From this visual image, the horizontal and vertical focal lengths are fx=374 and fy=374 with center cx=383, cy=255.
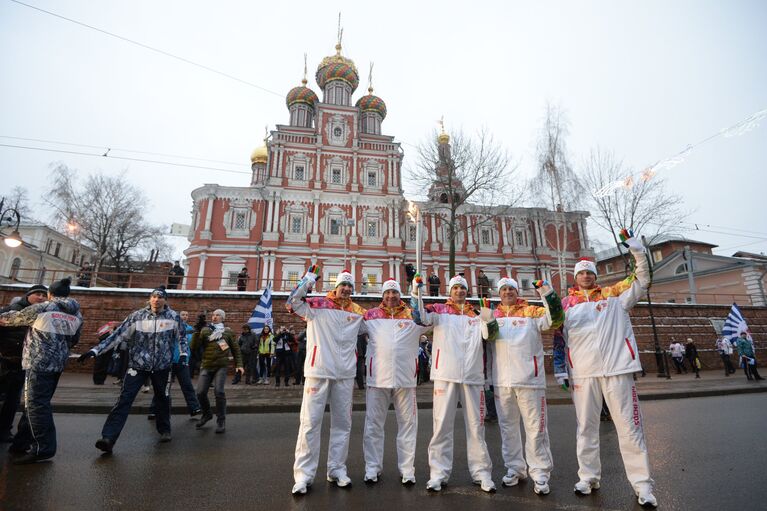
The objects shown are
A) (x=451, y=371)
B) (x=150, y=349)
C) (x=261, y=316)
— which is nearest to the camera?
(x=451, y=371)

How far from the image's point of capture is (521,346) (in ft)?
13.9

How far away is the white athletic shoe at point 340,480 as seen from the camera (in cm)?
390

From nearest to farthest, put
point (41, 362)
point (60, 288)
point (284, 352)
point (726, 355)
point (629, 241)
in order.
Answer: point (629, 241)
point (41, 362)
point (60, 288)
point (284, 352)
point (726, 355)

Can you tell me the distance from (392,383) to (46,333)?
4492 mm

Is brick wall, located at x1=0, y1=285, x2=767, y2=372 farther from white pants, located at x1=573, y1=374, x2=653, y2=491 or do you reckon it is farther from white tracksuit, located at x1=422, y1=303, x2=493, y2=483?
white pants, located at x1=573, y1=374, x2=653, y2=491

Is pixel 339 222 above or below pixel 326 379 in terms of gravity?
above

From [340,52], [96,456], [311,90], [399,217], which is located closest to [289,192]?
[399,217]

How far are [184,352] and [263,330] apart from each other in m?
6.18

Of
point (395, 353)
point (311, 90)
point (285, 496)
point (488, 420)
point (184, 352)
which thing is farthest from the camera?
point (311, 90)

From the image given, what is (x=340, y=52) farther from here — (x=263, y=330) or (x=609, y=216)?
(x=263, y=330)

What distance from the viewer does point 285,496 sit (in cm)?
370

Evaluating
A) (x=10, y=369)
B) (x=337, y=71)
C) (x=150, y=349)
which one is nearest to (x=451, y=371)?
(x=150, y=349)

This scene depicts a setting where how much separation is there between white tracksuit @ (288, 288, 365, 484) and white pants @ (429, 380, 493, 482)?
973mm

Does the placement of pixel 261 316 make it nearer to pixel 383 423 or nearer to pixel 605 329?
pixel 383 423
